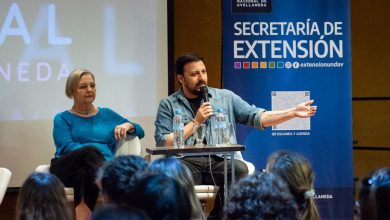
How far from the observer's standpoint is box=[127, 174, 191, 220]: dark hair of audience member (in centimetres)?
136

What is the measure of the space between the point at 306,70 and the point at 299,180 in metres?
2.50

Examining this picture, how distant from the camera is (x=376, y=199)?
152cm

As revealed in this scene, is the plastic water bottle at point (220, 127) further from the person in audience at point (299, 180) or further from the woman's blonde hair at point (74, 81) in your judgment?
the person in audience at point (299, 180)

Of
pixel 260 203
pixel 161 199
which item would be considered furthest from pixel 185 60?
pixel 161 199

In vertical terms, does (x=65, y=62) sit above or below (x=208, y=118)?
above

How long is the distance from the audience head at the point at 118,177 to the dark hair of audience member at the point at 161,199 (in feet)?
1.16

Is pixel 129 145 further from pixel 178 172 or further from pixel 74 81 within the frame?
pixel 178 172

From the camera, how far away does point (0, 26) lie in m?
4.50

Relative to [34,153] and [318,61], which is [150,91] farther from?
[318,61]

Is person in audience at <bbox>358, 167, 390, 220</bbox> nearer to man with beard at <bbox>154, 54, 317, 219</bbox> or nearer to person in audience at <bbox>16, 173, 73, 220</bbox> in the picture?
person in audience at <bbox>16, 173, 73, 220</bbox>

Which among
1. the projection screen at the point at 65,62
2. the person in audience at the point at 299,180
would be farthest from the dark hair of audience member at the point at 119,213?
the projection screen at the point at 65,62

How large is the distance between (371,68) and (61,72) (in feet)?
9.95

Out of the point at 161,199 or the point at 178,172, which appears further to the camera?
the point at 178,172

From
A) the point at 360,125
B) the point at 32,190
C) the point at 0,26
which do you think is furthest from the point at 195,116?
the point at 360,125
